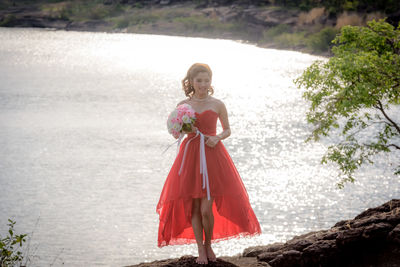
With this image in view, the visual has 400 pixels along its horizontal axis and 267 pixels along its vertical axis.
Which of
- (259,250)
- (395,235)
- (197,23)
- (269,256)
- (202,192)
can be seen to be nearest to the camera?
(202,192)

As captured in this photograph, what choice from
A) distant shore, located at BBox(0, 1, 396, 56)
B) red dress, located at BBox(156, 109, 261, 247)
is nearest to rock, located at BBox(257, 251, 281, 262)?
red dress, located at BBox(156, 109, 261, 247)

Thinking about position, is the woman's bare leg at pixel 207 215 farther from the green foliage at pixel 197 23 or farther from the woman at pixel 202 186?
the green foliage at pixel 197 23

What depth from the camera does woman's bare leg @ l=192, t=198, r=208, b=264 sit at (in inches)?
211

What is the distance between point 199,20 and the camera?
85.6m

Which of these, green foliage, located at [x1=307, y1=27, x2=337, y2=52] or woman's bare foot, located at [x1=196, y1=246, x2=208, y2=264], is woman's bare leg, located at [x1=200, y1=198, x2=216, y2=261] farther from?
green foliage, located at [x1=307, y1=27, x2=337, y2=52]

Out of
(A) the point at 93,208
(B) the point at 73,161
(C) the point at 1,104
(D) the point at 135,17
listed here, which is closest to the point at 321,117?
(A) the point at 93,208

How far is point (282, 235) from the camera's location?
45.0ft

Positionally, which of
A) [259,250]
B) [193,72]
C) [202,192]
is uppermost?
[193,72]

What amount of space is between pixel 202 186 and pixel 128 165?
1521 centimetres

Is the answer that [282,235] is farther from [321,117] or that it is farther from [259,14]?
[259,14]

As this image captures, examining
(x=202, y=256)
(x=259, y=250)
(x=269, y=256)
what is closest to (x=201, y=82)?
(x=202, y=256)

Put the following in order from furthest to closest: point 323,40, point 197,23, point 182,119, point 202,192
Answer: point 197,23
point 323,40
point 202,192
point 182,119

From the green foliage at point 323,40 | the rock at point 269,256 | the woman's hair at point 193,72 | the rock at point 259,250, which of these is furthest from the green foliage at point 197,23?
the woman's hair at point 193,72

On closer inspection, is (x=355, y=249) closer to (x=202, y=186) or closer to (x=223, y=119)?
(x=202, y=186)
